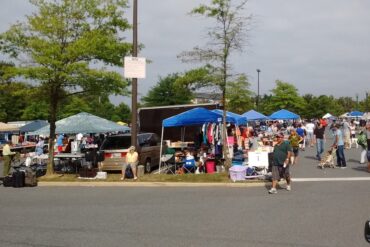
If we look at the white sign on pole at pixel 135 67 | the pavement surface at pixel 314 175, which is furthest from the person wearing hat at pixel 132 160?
the white sign on pole at pixel 135 67

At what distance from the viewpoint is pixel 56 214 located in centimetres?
1001

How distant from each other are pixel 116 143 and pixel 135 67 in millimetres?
3415

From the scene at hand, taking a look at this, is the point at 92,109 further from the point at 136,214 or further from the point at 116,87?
the point at 136,214

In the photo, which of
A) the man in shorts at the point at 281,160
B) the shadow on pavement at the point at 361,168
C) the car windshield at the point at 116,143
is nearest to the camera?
the man in shorts at the point at 281,160

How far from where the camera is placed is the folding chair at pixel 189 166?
17000 millimetres

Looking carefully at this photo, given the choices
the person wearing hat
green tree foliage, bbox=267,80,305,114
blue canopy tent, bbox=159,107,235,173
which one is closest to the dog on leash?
blue canopy tent, bbox=159,107,235,173

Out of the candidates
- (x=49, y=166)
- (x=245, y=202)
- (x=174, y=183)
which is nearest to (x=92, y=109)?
(x=49, y=166)

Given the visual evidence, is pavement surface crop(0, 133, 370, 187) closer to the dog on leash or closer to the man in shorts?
the dog on leash

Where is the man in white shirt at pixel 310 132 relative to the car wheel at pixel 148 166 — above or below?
above

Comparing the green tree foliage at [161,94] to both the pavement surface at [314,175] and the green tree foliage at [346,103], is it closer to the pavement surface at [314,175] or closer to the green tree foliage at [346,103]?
the pavement surface at [314,175]

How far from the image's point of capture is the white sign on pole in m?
16.1

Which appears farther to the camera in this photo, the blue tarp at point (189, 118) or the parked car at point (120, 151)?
the blue tarp at point (189, 118)

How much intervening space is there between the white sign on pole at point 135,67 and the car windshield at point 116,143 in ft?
9.91

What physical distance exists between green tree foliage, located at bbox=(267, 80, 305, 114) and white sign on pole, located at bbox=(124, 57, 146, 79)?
176 feet
